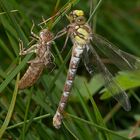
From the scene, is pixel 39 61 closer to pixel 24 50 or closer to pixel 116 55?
pixel 24 50

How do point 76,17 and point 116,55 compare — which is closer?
point 76,17

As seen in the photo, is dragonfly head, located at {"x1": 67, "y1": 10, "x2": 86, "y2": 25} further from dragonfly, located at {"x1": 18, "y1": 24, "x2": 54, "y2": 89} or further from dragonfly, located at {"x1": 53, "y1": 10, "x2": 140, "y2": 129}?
dragonfly, located at {"x1": 18, "y1": 24, "x2": 54, "y2": 89}

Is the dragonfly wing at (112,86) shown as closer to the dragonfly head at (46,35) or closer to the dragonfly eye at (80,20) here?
the dragonfly eye at (80,20)

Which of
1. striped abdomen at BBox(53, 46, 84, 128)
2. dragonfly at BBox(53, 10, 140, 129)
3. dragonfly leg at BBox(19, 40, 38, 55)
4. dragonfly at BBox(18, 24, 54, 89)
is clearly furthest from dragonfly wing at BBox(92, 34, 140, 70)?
A: dragonfly leg at BBox(19, 40, 38, 55)

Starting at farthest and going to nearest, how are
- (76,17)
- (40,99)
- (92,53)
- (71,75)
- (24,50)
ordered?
1. (92,53)
2. (71,75)
3. (76,17)
4. (40,99)
5. (24,50)

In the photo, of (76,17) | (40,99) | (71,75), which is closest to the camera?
(40,99)

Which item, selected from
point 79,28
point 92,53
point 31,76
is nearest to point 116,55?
point 92,53

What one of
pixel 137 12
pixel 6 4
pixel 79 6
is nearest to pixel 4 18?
pixel 6 4

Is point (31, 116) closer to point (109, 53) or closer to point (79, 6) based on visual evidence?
point (109, 53)
